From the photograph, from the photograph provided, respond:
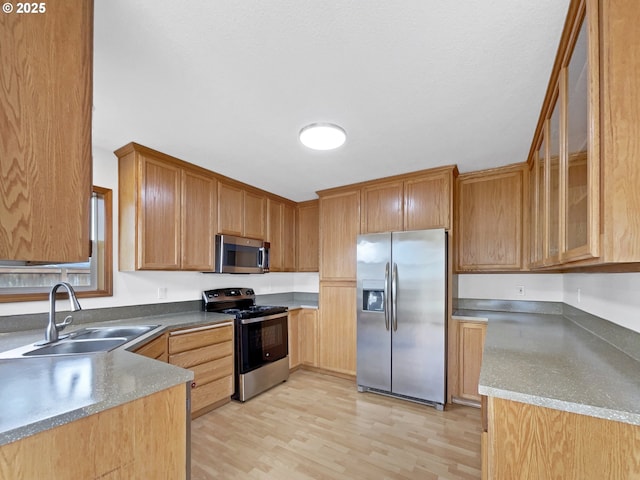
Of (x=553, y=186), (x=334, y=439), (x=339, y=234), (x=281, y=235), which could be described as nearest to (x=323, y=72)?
(x=553, y=186)

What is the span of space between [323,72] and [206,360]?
2.45 meters

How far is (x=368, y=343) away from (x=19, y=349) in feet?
8.75

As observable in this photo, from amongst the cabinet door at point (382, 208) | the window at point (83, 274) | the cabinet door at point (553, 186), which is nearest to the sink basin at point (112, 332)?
the window at point (83, 274)

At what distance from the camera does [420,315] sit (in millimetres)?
2828

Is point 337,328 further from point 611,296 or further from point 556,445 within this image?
point 556,445

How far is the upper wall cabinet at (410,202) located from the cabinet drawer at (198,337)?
5.97 ft

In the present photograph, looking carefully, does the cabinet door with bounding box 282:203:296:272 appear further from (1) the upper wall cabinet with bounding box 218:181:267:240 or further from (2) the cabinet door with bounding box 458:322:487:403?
(2) the cabinet door with bounding box 458:322:487:403

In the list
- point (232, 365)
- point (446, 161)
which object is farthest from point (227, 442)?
point (446, 161)

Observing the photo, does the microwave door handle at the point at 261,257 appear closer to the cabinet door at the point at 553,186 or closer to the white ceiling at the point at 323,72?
the white ceiling at the point at 323,72

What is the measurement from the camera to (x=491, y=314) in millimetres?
2873

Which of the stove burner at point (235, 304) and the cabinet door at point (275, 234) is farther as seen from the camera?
the cabinet door at point (275, 234)

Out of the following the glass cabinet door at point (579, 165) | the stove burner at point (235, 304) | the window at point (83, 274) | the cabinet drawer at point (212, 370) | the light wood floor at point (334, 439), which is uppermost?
the glass cabinet door at point (579, 165)

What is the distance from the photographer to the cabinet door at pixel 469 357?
9.04ft

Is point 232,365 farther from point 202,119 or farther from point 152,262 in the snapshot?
point 202,119
